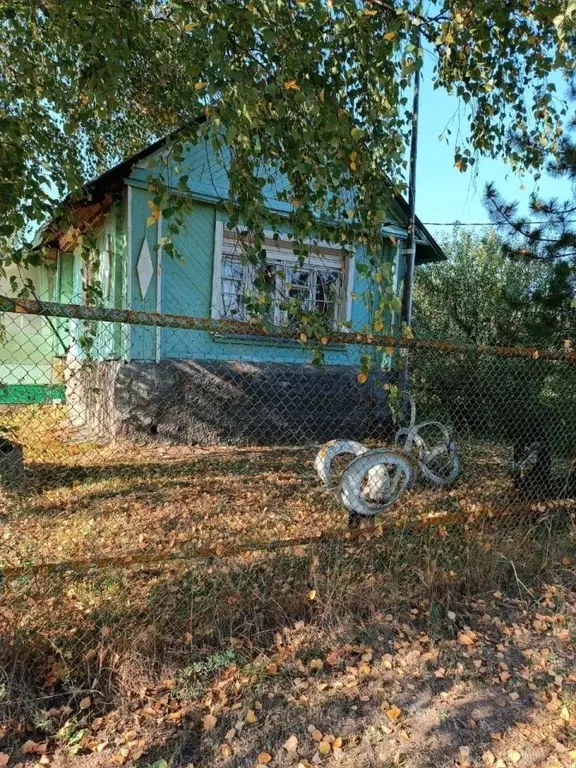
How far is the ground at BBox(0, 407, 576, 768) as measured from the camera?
1961mm

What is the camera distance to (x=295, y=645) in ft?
8.17

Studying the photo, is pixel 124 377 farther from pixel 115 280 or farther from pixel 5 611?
pixel 5 611

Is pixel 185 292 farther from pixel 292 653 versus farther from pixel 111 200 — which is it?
pixel 292 653

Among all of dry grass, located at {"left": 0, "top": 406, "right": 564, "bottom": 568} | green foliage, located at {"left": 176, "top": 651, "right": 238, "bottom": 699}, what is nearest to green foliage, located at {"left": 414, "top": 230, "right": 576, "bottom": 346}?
dry grass, located at {"left": 0, "top": 406, "right": 564, "bottom": 568}

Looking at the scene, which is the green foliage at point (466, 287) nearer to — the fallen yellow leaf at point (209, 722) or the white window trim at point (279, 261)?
the white window trim at point (279, 261)

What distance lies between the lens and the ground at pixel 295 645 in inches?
77.2

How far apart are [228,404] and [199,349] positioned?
99 cm

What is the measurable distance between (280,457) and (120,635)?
435cm

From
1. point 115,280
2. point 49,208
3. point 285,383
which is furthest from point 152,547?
point 115,280

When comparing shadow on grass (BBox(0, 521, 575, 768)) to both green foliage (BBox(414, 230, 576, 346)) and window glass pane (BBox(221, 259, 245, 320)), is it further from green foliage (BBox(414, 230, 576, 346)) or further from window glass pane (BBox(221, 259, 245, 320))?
window glass pane (BBox(221, 259, 245, 320))

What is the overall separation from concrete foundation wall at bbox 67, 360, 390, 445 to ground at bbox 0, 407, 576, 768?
9.99 feet

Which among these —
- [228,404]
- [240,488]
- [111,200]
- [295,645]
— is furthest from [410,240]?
[295,645]

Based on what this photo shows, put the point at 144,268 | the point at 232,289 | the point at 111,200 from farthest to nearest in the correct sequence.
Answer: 1. the point at 232,289
2. the point at 111,200
3. the point at 144,268

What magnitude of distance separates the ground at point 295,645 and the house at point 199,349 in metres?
3.17
